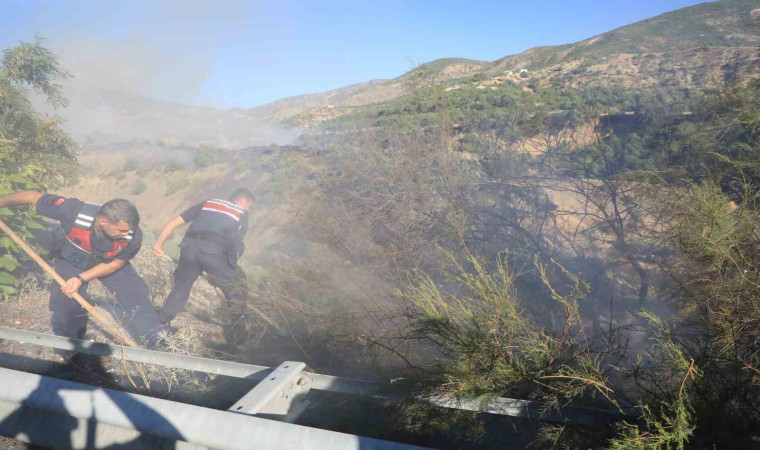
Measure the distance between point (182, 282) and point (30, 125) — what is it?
510 cm

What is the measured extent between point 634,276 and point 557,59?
3368 centimetres

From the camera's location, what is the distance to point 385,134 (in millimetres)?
8930

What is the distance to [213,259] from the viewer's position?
5016mm

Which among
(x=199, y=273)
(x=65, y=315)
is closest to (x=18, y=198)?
(x=65, y=315)

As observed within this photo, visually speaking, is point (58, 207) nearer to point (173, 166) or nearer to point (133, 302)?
point (133, 302)

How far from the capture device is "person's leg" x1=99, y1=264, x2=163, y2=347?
14.8 ft

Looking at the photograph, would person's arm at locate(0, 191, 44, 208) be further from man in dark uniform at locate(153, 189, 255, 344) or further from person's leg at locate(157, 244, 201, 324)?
person's leg at locate(157, 244, 201, 324)

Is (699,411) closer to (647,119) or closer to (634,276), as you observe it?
(634,276)

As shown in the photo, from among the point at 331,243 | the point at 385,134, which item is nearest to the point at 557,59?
the point at 385,134

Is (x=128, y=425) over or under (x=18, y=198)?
under

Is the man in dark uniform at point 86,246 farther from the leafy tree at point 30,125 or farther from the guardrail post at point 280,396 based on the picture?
the guardrail post at point 280,396

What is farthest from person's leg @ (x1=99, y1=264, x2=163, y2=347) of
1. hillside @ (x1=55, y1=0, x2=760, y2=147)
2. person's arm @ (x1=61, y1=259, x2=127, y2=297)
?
hillside @ (x1=55, y1=0, x2=760, y2=147)

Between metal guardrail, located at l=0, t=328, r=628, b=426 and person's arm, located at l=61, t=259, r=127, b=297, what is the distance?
91 cm

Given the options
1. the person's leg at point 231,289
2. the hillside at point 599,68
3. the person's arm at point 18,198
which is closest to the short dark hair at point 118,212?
the person's arm at point 18,198
